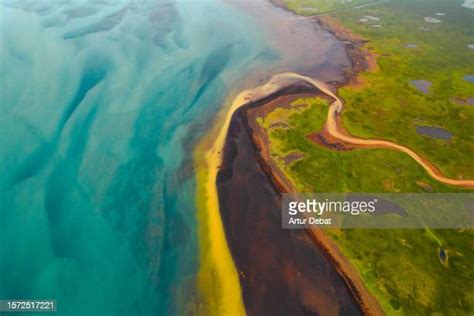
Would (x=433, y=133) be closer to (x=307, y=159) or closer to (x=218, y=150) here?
(x=307, y=159)

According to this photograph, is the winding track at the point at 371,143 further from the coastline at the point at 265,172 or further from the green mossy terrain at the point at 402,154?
the green mossy terrain at the point at 402,154

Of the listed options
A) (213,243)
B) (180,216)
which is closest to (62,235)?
(180,216)

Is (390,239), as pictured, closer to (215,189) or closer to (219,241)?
(219,241)

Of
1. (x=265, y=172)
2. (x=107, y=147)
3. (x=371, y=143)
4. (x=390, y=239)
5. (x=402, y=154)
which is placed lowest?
(x=390, y=239)

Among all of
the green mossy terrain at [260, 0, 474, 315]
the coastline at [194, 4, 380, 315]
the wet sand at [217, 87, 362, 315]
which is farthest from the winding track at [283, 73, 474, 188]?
the wet sand at [217, 87, 362, 315]

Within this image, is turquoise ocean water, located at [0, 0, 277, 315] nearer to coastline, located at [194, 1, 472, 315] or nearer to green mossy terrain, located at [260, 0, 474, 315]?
coastline, located at [194, 1, 472, 315]

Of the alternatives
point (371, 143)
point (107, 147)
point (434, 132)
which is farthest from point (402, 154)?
point (107, 147)
